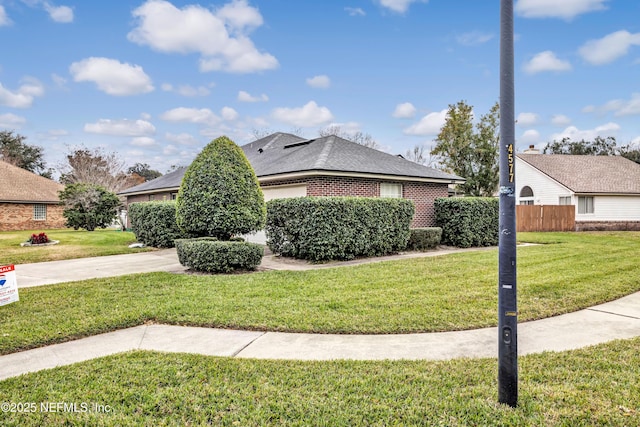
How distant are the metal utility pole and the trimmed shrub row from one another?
10.6m

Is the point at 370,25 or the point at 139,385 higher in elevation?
the point at 370,25

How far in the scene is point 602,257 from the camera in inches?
441

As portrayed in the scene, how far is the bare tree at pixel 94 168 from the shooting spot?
35.6 metres

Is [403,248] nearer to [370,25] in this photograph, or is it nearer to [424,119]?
[370,25]

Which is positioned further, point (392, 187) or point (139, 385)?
point (392, 187)

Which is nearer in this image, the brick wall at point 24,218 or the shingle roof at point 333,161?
the shingle roof at point 333,161

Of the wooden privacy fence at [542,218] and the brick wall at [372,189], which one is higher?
the brick wall at [372,189]

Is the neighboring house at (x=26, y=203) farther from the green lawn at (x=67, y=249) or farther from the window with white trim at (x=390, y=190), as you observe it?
the window with white trim at (x=390, y=190)

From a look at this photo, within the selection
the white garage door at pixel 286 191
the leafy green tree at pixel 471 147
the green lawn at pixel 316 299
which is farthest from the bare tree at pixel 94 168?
the green lawn at pixel 316 299

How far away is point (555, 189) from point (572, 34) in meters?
17.5

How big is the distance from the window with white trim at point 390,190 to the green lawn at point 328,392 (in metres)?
11.5

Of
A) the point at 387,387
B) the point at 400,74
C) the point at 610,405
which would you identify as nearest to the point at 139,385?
the point at 387,387

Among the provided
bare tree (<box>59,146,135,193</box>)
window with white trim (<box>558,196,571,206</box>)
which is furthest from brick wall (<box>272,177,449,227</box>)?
bare tree (<box>59,146,135,193</box>)

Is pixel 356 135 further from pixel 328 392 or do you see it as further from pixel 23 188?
pixel 328 392
